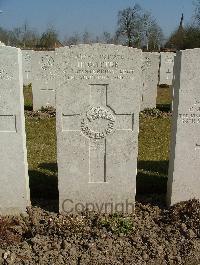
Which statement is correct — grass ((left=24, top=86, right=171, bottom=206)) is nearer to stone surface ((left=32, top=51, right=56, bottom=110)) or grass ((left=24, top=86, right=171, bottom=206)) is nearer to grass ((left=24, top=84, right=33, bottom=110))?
stone surface ((left=32, top=51, right=56, bottom=110))

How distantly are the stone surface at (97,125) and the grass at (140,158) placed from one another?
29.2 inches

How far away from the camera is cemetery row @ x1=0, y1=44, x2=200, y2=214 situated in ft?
14.0

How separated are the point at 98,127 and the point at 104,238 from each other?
1.38m

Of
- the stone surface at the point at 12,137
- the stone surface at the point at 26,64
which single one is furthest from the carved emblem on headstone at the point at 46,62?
the stone surface at the point at 12,137

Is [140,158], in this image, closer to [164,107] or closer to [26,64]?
[164,107]

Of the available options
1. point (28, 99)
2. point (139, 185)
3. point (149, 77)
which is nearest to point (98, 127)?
point (139, 185)

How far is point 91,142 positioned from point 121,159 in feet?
1.51

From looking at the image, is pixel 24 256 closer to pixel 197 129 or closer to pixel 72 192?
pixel 72 192

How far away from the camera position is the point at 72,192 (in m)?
4.79

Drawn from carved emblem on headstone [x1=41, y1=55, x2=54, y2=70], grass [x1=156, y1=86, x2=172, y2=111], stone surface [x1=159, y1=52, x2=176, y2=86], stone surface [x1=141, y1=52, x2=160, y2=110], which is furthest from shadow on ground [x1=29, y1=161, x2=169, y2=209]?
A: stone surface [x1=159, y1=52, x2=176, y2=86]

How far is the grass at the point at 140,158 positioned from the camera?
5.63 meters

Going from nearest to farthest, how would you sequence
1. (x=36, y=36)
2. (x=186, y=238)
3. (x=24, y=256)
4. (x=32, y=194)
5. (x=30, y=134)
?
1. (x=24, y=256)
2. (x=186, y=238)
3. (x=32, y=194)
4. (x=30, y=134)
5. (x=36, y=36)

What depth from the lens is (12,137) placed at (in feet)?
14.7

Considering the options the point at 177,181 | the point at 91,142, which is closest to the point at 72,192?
the point at 91,142
